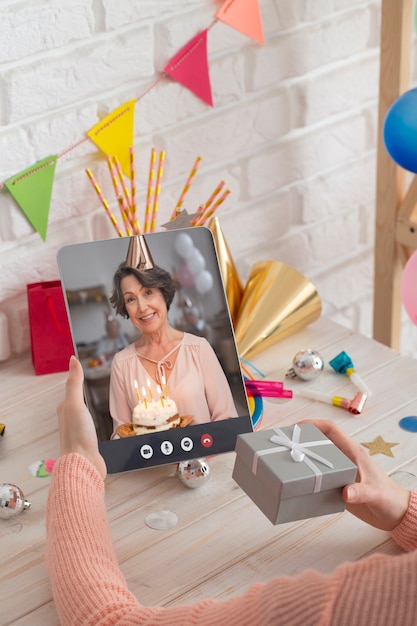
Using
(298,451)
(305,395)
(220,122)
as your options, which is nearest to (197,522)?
(298,451)

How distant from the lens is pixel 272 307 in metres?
1.17

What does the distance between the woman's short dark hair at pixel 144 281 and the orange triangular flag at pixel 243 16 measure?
422 millimetres

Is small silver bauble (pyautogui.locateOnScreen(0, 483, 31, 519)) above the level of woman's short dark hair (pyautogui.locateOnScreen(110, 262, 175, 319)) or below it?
below

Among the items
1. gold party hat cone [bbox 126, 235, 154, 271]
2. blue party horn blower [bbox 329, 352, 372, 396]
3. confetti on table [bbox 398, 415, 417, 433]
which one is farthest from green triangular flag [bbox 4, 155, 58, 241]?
confetti on table [bbox 398, 415, 417, 433]

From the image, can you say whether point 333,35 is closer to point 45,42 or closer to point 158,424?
point 45,42

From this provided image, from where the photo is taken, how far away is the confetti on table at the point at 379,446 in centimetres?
93

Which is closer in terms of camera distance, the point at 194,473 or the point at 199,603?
the point at 199,603

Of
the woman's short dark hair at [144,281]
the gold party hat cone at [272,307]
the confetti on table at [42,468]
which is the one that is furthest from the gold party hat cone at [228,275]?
the confetti on table at [42,468]

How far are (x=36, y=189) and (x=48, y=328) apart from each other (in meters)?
0.18

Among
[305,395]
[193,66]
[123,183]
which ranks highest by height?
[193,66]

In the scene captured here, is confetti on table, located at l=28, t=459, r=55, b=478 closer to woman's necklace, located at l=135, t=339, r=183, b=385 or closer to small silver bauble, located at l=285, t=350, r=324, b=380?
woman's necklace, located at l=135, t=339, r=183, b=385

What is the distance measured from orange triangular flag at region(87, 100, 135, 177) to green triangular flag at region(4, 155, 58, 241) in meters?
0.07

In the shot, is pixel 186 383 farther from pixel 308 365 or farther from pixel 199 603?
pixel 199 603

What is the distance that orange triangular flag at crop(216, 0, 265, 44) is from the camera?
3.81 ft
